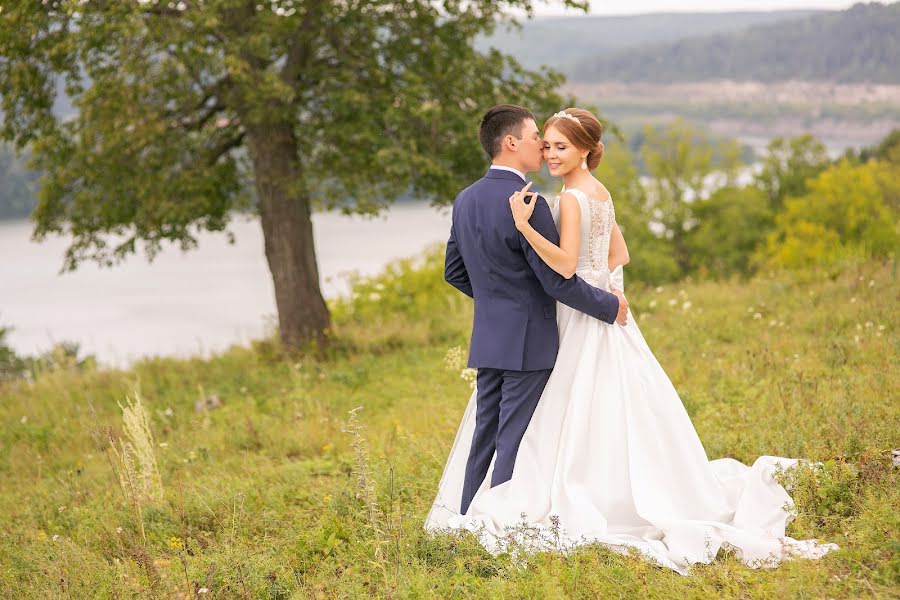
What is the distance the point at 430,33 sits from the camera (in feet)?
36.6

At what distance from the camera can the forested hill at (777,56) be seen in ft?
188

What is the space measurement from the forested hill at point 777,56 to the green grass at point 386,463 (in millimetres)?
47845

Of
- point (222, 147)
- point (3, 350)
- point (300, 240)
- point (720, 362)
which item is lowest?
point (3, 350)

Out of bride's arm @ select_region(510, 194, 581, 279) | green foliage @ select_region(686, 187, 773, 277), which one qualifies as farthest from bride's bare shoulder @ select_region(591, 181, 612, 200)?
green foliage @ select_region(686, 187, 773, 277)

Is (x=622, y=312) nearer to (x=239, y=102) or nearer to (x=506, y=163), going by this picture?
(x=506, y=163)

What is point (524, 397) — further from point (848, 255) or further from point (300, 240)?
point (848, 255)

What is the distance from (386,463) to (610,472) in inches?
82.8

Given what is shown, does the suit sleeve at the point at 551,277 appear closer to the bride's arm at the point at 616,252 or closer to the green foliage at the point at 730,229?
the bride's arm at the point at 616,252

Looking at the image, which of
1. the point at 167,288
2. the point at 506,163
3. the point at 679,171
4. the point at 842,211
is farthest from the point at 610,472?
the point at 167,288

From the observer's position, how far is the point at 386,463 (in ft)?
20.0

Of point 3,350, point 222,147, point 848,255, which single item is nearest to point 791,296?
point 848,255

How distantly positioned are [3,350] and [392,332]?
18.6 metres

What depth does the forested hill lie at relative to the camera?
57.2 meters

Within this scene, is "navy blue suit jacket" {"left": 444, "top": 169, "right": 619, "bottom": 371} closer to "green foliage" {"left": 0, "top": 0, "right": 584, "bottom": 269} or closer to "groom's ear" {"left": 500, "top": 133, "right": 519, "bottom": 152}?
"groom's ear" {"left": 500, "top": 133, "right": 519, "bottom": 152}
